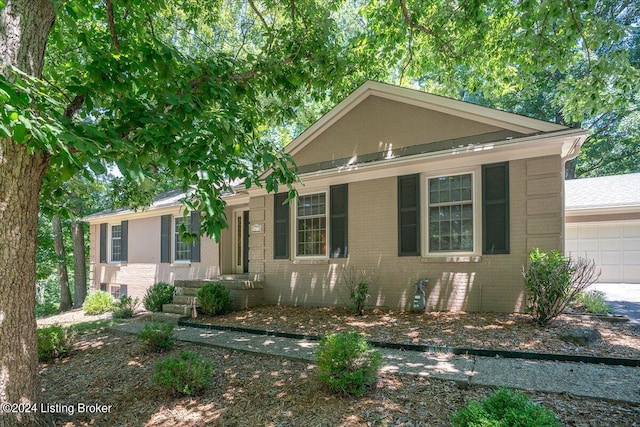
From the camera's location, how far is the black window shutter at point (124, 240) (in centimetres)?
1519

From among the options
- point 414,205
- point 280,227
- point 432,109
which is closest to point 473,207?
point 414,205

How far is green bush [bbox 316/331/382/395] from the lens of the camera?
3.91 meters

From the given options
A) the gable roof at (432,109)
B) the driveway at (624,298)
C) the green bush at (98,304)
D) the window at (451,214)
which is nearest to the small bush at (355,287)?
the window at (451,214)

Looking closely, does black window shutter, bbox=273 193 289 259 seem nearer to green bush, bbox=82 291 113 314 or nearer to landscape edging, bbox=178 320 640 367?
landscape edging, bbox=178 320 640 367

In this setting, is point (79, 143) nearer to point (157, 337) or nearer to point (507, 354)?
point (157, 337)

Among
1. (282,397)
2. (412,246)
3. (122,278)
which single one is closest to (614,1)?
(412,246)

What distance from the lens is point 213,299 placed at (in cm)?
900

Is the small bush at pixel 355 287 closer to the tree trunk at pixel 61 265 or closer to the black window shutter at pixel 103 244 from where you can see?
the black window shutter at pixel 103 244

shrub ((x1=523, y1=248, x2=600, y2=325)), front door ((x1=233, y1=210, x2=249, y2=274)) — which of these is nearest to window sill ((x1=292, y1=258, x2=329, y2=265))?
front door ((x1=233, y1=210, x2=249, y2=274))

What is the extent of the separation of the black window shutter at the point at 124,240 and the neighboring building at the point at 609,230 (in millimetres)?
15921

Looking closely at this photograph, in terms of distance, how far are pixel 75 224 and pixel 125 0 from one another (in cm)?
1448

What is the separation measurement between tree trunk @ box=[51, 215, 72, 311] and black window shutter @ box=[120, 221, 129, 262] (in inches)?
164

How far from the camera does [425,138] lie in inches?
328

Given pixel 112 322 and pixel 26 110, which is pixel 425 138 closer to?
pixel 26 110
